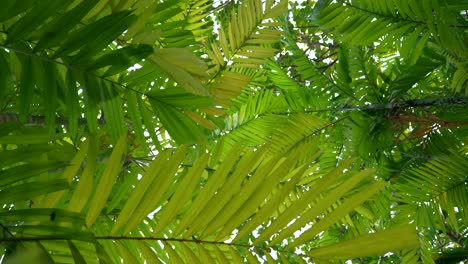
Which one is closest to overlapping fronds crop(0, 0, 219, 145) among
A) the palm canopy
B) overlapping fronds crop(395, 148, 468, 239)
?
the palm canopy

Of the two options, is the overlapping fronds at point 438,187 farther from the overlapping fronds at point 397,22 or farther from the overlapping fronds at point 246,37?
the overlapping fronds at point 246,37

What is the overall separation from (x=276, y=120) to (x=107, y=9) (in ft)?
3.12

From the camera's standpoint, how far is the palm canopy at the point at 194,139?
455 millimetres

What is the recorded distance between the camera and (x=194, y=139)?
0.77m

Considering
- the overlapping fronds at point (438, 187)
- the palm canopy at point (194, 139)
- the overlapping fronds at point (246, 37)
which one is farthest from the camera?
the overlapping fronds at point (438, 187)

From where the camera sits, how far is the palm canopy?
0.46m

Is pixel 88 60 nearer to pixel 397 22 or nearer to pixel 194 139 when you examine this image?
pixel 194 139

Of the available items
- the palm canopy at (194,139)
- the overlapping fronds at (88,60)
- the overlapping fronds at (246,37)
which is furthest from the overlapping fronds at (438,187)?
the overlapping fronds at (88,60)

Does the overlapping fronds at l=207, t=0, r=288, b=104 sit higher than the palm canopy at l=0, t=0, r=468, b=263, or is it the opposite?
the overlapping fronds at l=207, t=0, r=288, b=104

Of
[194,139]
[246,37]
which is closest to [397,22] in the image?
[246,37]

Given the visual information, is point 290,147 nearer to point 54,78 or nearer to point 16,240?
point 54,78

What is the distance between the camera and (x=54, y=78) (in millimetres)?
592

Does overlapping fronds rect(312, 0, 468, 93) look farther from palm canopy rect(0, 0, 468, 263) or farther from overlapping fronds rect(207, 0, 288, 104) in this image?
overlapping fronds rect(207, 0, 288, 104)

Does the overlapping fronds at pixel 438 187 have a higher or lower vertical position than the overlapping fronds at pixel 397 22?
lower
